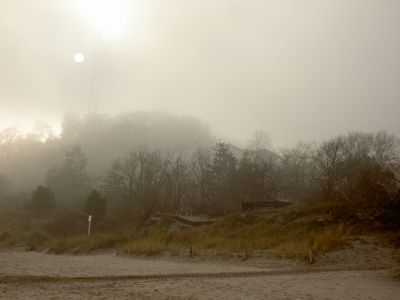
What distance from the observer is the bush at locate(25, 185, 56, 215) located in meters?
54.9

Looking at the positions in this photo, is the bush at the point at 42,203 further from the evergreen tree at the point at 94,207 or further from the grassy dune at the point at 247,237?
the grassy dune at the point at 247,237

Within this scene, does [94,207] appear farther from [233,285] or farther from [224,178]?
[233,285]

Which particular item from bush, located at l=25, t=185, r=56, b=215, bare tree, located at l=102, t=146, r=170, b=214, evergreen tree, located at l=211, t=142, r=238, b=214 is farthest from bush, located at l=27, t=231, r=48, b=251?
evergreen tree, located at l=211, t=142, r=238, b=214

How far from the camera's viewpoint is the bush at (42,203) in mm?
54938

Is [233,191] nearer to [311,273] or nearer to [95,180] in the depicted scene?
[95,180]

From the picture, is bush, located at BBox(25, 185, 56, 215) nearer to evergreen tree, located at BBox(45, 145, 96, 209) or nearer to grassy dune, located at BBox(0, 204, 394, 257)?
grassy dune, located at BBox(0, 204, 394, 257)

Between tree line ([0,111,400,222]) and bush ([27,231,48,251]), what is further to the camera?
tree line ([0,111,400,222])

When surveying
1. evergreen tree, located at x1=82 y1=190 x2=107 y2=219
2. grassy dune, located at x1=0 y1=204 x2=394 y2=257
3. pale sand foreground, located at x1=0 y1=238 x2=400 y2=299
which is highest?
evergreen tree, located at x1=82 y1=190 x2=107 y2=219

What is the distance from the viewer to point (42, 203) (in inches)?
2181

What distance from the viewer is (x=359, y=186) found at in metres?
26.8

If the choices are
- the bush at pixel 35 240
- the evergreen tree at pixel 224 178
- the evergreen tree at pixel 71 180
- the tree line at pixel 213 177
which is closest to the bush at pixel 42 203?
the tree line at pixel 213 177

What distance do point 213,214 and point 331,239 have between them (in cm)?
2806

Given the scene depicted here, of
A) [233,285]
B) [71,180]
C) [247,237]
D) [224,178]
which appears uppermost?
[71,180]

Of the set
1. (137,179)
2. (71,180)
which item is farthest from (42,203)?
(137,179)
